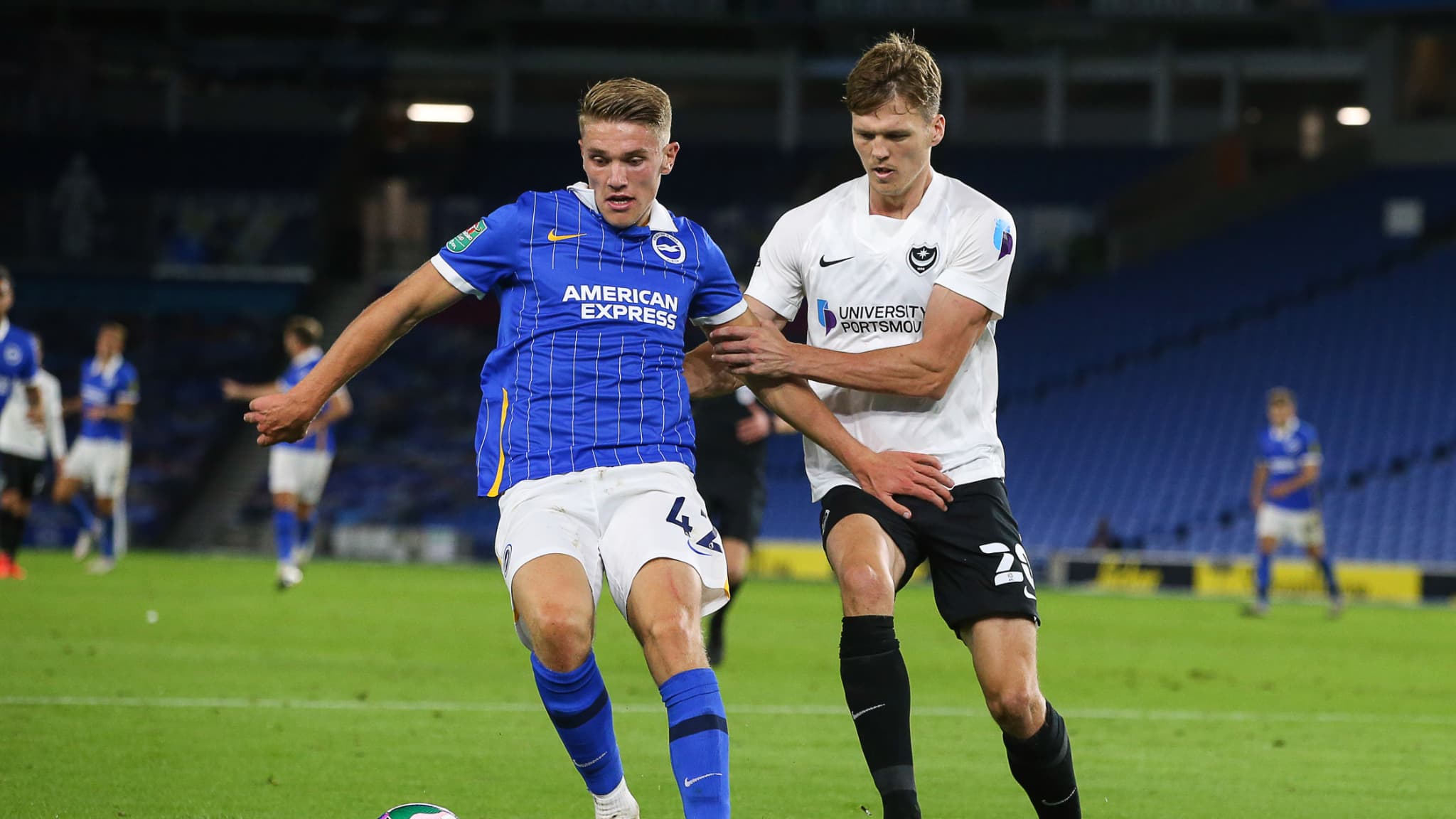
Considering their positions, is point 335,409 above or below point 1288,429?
below

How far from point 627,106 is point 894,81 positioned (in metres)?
0.81

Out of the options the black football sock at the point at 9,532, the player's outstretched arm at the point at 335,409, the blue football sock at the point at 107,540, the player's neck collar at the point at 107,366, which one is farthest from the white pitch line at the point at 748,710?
the player's neck collar at the point at 107,366

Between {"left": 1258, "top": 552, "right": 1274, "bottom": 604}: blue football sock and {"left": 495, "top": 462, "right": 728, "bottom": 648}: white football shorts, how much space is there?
13899 millimetres

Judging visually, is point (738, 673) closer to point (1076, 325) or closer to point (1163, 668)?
point (1163, 668)

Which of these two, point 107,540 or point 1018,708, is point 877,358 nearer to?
point 1018,708

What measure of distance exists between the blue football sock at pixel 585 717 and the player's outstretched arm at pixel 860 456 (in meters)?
0.96

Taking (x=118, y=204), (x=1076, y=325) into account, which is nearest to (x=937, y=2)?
(x=1076, y=325)

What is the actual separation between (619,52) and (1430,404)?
17.5 metres

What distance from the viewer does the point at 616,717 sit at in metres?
8.42

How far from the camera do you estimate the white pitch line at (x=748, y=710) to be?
8430mm

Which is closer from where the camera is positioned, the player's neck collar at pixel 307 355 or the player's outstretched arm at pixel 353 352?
the player's outstretched arm at pixel 353 352

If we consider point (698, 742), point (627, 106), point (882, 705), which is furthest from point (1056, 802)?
point (627, 106)

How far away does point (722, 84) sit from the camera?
3625 centimetres

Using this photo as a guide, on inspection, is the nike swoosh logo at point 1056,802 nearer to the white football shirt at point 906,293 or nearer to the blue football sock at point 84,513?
the white football shirt at point 906,293
